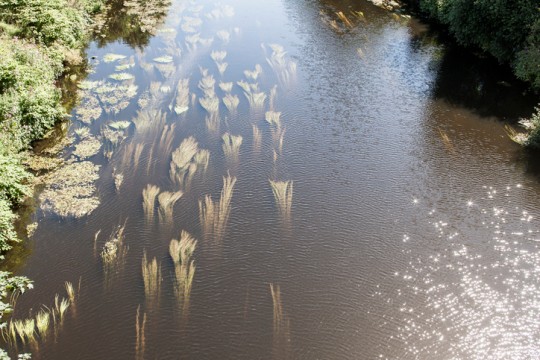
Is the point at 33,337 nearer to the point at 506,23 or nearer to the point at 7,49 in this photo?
the point at 7,49

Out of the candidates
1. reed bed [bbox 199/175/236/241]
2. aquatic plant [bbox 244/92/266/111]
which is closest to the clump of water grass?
reed bed [bbox 199/175/236/241]

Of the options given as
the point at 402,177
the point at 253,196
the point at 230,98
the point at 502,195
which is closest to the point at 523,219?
the point at 502,195

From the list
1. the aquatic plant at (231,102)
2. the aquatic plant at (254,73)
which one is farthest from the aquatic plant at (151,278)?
the aquatic plant at (254,73)

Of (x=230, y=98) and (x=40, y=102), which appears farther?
(x=230, y=98)

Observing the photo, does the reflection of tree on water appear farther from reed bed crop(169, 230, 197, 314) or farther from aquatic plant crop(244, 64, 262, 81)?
reed bed crop(169, 230, 197, 314)

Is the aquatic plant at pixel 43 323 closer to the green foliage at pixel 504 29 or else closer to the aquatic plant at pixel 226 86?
the aquatic plant at pixel 226 86

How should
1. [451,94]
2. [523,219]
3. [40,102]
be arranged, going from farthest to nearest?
1. [451,94]
2. [40,102]
3. [523,219]

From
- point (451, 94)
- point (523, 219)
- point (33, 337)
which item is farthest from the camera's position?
point (451, 94)
